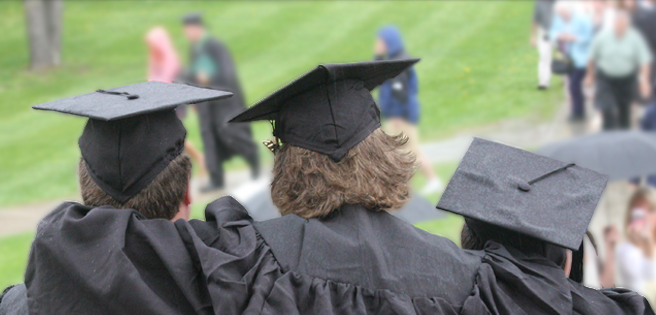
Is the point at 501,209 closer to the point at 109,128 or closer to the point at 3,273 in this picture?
the point at 109,128

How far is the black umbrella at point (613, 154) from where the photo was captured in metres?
5.65

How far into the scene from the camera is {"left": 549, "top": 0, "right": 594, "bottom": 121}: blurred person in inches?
219

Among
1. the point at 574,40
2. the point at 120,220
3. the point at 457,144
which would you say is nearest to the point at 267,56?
the point at 457,144

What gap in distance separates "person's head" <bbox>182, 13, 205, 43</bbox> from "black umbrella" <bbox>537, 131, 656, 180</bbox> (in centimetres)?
463

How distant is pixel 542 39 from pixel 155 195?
2.59 m

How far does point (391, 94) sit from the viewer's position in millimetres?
7230

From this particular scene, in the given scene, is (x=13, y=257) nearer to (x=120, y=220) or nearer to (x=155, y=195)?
(x=155, y=195)

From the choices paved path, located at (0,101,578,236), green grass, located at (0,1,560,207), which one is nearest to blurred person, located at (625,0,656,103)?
paved path, located at (0,101,578,236)

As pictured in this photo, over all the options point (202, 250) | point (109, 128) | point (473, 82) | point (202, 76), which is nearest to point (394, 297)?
point (202, 250)

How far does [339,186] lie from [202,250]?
1.33ft

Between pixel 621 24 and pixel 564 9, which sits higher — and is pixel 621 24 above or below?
below

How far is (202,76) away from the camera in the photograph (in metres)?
8.56

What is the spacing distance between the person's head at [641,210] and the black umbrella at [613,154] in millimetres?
400

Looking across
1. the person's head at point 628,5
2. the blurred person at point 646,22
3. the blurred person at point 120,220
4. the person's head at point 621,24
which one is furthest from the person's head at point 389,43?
the blurred person at point 120,220
